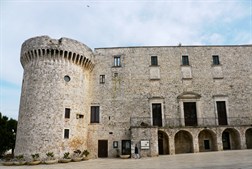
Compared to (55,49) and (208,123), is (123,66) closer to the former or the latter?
(55,49)

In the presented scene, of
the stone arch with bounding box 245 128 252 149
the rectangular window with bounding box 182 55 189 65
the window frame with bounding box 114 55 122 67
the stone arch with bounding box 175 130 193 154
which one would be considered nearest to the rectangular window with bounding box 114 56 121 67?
the window frame with bounding box 114 55 122 67

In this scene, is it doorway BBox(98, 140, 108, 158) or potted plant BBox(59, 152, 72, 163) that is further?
doorway BBox(98, 140, 108, 158)

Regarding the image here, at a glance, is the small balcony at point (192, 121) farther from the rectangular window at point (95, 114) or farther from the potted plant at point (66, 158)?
the potted plant at point (66, 158)

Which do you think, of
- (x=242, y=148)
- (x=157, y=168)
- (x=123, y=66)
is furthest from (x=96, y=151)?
(x=242, y=148)

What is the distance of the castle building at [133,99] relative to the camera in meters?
19.3

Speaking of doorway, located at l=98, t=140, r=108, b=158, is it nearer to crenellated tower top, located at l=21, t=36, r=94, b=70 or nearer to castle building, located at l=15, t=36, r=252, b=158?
castle building, located at l=15, t=36, r=252, b=158

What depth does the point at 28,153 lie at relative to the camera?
18.2 metres

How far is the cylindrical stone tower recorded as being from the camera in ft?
61.4

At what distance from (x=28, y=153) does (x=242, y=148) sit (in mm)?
20532

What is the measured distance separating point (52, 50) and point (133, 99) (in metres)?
10.0

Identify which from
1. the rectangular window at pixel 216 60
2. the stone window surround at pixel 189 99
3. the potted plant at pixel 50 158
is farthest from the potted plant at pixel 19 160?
the rectangular window at pixel 216 60

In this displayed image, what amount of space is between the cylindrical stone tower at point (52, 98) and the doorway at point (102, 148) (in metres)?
1.59

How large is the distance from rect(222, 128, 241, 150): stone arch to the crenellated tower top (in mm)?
17419

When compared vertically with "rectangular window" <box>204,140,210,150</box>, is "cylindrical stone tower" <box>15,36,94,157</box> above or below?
above
